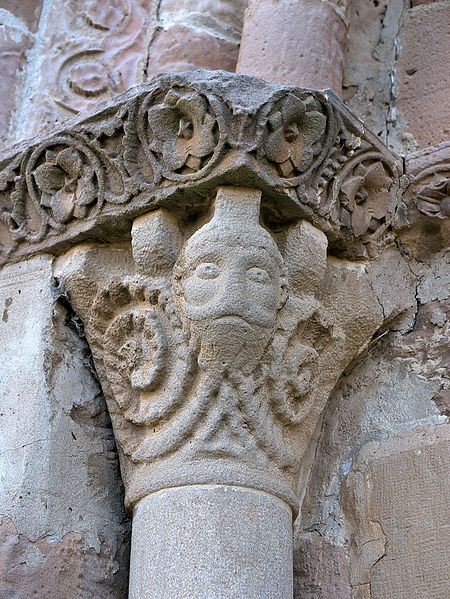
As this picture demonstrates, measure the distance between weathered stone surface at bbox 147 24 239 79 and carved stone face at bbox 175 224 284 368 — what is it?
31.6 inches

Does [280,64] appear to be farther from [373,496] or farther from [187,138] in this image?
[373,496]

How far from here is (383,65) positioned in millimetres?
2922

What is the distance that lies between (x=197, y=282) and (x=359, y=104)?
38.0 inches

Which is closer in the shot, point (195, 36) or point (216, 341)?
point (216, 341)

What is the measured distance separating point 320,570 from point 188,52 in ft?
4.88

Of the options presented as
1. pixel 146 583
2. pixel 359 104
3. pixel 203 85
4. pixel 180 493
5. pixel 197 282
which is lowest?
pixel 146 583

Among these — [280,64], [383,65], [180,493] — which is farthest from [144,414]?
[383,65]

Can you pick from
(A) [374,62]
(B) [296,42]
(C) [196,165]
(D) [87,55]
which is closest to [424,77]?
(A) [374,62]

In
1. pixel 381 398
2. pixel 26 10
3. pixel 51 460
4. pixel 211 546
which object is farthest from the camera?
pixel 26 10

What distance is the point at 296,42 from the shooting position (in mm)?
2666

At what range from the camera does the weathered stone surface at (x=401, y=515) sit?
87.7 inches

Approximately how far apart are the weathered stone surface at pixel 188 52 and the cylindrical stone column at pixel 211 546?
4.26ft

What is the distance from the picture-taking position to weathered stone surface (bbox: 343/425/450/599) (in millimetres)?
2229

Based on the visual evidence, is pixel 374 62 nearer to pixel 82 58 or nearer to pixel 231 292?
pixel 82 58
